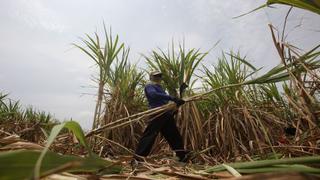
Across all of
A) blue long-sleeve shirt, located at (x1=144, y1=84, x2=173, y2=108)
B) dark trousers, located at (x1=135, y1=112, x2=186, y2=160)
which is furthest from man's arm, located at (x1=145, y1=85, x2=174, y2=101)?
dark trousers, located at (x1=135, y1=112, x2=186, y2=160)

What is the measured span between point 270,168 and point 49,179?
0.55 meters

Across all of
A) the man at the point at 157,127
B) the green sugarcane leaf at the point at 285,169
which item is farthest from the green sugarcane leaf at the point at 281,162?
the man at the point at 157,127

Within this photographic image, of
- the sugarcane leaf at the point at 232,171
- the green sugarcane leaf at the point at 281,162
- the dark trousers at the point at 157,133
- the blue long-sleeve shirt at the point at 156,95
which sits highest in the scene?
the blue long-sleeve shirt at the point at 156,95

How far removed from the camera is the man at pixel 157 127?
→ 152 inches

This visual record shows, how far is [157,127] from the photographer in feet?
12.9

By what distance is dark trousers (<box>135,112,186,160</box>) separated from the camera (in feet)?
12.6

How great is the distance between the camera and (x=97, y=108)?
419 centimetres

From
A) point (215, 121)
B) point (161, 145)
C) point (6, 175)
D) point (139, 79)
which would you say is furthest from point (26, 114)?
point (6, 175)

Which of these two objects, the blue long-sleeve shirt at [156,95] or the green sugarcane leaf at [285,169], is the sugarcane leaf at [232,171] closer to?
the green sugarcane leaf at [285,169]

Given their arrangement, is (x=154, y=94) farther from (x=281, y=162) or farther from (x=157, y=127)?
(x=281, y=162)

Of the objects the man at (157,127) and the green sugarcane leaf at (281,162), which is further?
the man at (157,127)

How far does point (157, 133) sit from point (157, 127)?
0.08 metres

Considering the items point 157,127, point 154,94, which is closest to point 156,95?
point 154,94

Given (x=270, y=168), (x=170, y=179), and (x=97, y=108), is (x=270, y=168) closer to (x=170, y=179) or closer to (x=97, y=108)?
(x=170, y=179)
